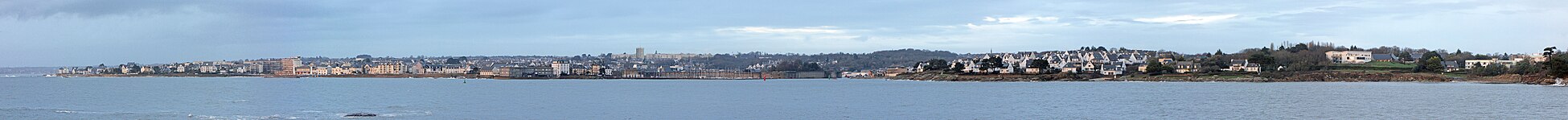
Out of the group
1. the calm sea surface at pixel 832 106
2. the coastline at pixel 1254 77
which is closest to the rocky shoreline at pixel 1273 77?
the coastline at pixel 1254 77

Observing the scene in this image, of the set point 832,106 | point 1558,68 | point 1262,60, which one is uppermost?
point 1262,60

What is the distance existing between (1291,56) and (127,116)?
89.9 metres

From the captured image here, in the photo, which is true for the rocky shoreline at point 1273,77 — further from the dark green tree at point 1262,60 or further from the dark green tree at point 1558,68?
the dark green tree at point 1558,68

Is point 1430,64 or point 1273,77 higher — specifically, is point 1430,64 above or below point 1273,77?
above

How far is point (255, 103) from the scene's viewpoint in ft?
167

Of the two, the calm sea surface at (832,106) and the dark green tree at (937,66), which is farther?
the dark green tree at (937,66)

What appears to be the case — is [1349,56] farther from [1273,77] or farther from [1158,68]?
[1273,77]

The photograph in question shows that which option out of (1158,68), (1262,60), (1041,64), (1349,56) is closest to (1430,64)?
(1262,60)

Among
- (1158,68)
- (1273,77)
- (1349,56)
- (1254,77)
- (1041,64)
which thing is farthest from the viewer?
(1041,64)

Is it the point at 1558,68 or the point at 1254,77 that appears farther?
the point at 1254,77

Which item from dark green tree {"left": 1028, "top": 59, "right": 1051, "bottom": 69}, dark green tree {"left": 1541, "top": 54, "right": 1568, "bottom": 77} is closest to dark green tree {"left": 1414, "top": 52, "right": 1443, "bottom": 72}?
dark green tree {"left": 1541, "top": 54, "right": 1568, "bottom": 77}

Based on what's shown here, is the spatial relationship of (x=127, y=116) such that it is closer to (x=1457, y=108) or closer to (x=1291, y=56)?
(x=1457, y=108)

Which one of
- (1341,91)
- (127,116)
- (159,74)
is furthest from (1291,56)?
(159,74)

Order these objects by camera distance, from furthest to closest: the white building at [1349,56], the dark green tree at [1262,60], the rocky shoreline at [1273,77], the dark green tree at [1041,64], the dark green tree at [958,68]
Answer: the dark green tree at [958,68] → the dark green tree at [1041,64] → the white building at [1349,56] → the dark green tree at [1262,60] → the rocky shoreline at [1273,77]
